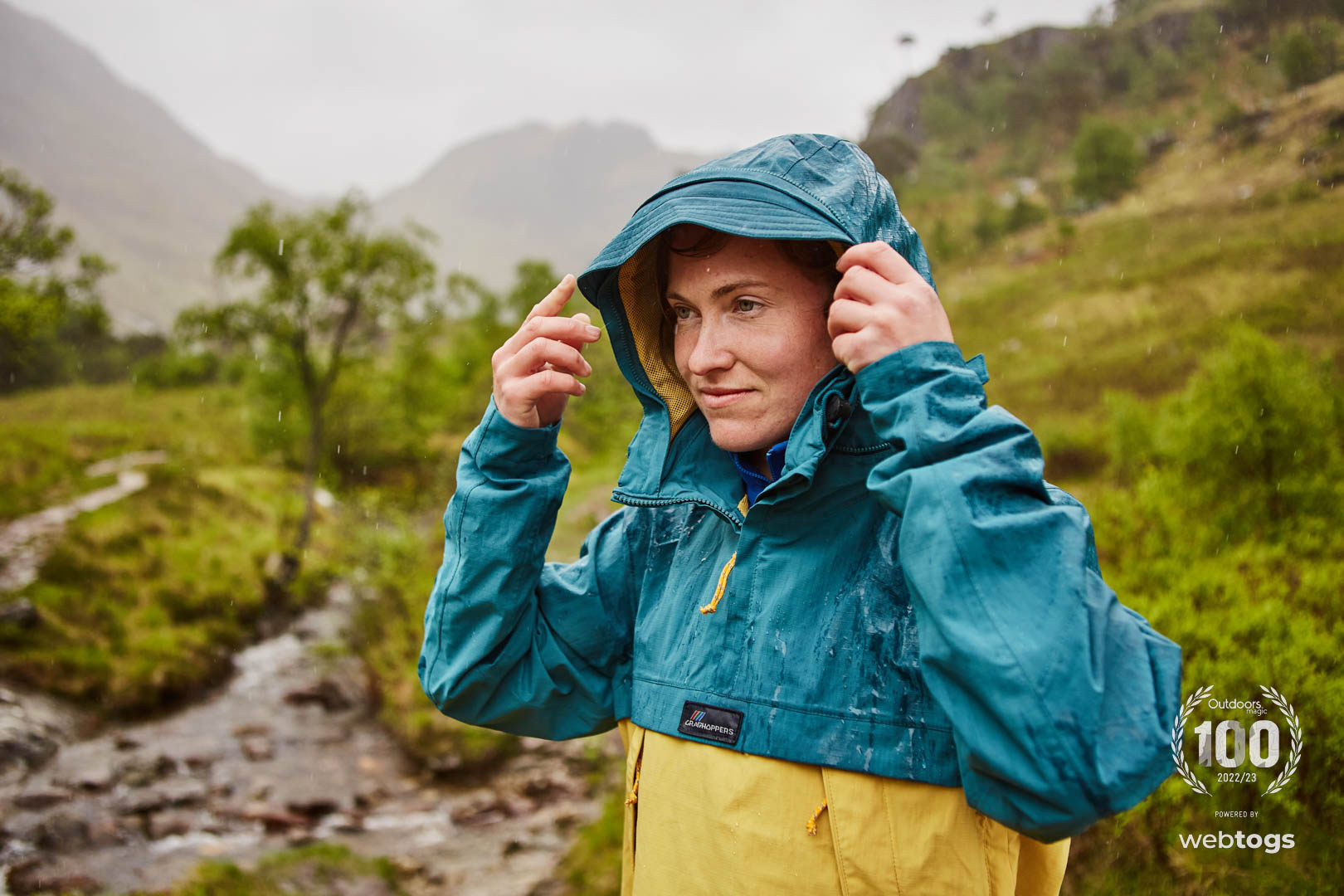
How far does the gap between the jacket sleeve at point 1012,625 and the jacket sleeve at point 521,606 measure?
0.86m

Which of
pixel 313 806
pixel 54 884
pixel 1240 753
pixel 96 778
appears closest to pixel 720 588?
pixel 1240 753

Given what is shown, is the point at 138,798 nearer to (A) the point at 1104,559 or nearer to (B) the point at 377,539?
(B) the point at 377,539

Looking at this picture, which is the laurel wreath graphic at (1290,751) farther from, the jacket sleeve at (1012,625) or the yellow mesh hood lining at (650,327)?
the yellow mesh hood lining at (650,327)

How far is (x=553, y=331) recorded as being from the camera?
1.68 metres

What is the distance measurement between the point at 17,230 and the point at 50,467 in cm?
845

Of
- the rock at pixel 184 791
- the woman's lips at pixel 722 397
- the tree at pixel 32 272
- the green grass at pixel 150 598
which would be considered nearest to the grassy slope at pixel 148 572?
the green grass at pixel 150 598

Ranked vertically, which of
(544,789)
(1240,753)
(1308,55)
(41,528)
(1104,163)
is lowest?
(544,789)

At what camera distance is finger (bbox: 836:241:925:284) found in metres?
1.32

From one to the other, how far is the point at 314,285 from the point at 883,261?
64.4 ft

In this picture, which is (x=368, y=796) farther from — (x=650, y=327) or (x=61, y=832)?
(x=650, y=327)

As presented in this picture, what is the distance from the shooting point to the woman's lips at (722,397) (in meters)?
1.68

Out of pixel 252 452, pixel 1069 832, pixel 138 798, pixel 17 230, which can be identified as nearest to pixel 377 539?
pixel 138 798

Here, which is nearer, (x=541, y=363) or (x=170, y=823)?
(x=541, y=363)

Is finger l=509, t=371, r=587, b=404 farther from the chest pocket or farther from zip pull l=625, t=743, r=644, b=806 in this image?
zip pull l=625, t=743, r=644, b=806
